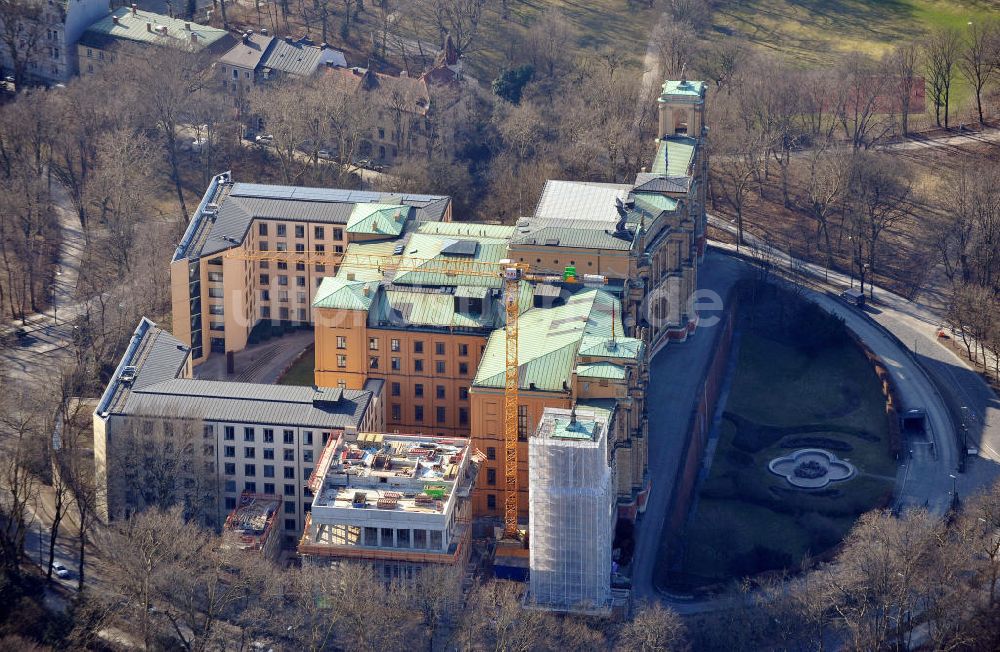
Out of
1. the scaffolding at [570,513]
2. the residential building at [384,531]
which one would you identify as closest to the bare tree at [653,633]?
the scaffolding at [570,513]

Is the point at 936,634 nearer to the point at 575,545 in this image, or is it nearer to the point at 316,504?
the point at 575,545

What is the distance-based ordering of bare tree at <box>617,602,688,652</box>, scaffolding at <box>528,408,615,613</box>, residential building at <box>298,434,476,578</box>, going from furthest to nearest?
1. residential building at <box>298,434,476,578</box>
2. scaffolding at <box>528,408,615,613</box>
3. bare tree at <box>617,602,688,652</box>

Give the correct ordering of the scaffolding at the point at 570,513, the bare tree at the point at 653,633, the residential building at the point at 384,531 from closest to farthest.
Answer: the bare tree at the point at 653,633, the scaffolding at the point at 570,513, the residential building at the point at 384,531

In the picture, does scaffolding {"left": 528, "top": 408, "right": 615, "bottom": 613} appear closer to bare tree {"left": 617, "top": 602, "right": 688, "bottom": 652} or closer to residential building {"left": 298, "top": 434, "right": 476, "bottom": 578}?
bare tree {"left": 617, "top": 602, "right": 688, "bottom": 652}

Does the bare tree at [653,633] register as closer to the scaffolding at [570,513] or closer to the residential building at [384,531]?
the scaffolding at [570,513]

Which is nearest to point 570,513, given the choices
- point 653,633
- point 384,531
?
point 653,633

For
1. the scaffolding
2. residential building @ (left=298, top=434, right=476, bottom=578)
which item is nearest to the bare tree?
the scaffolding

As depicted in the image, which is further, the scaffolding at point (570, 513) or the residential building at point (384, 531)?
the residential building at point (384, 531)

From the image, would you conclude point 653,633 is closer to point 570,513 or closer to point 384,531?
point 570,513
